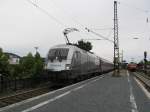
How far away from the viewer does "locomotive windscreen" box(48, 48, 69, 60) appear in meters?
29.2

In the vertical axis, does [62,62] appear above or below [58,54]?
below

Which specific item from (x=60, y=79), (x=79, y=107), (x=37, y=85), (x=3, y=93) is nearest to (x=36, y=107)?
(x=79, y=107)

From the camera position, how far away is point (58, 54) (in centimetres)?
2941

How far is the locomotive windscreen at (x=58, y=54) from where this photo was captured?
1148 inches

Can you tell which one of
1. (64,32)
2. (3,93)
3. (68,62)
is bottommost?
(3,93)

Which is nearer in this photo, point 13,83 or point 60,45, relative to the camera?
point 13,83

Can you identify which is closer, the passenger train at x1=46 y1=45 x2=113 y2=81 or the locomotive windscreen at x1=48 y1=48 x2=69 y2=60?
the passenger train at x1=46 y1=45 x2=113 y2=81

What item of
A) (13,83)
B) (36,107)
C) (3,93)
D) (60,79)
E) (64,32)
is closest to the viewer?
(36,107)

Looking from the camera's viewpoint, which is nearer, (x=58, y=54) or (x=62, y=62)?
(x=62, y=62)

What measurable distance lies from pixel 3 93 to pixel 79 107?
448 inches

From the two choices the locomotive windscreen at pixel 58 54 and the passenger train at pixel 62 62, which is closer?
the passenger train at pixel 62 62

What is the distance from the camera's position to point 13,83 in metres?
25.4

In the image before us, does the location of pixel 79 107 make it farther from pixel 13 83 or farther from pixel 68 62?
pixel 68 62

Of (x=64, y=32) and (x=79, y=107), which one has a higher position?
(x=64, y=32)
